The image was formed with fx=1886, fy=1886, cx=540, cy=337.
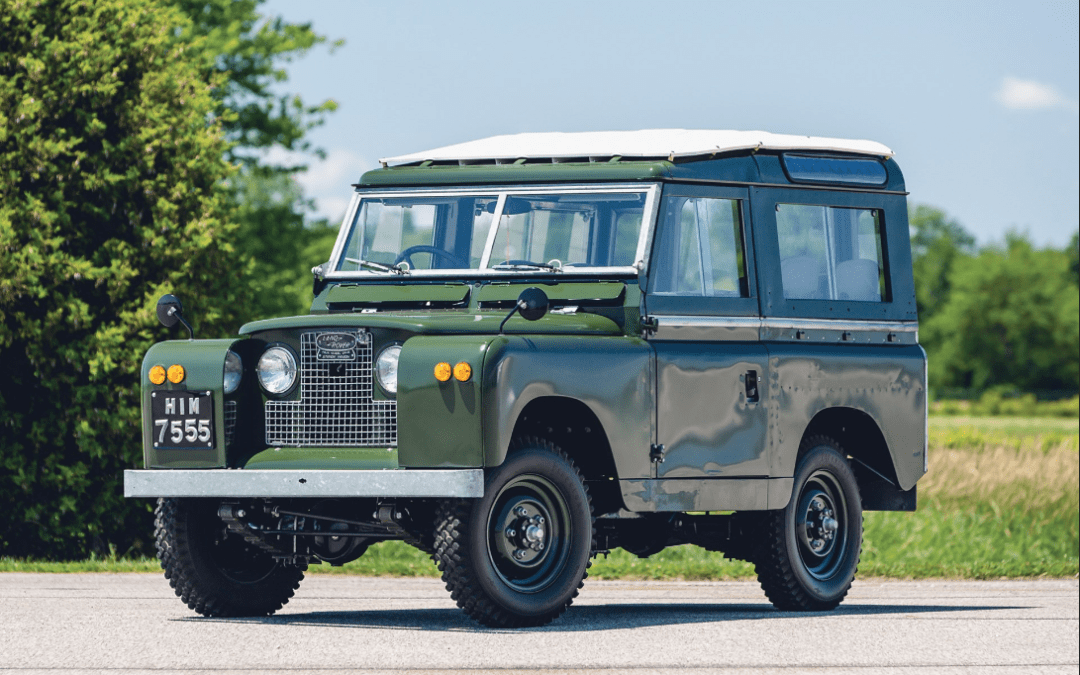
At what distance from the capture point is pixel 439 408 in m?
9.88

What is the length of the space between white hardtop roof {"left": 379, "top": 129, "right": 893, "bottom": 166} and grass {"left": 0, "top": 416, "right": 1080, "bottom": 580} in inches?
190

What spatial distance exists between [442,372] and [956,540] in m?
9.55

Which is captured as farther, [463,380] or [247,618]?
[247,618]

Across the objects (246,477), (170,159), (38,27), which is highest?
(38,27)

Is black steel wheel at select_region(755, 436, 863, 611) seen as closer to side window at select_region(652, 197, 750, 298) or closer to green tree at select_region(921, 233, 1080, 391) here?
side window at select_region(652, 197, 750, 298)

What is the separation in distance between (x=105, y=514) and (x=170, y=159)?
3502mm

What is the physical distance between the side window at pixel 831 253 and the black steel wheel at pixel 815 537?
3.34 ft

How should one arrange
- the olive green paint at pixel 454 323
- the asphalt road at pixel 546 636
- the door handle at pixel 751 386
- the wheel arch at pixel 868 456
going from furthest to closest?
the wheel arch at pixel 868 456, the door handle at pixel 751 386, the olive green paint at pixel 454 323, the asphalt road at pixel 546 636

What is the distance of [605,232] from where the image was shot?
37.6 feet

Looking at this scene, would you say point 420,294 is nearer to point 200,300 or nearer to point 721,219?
point 721,219

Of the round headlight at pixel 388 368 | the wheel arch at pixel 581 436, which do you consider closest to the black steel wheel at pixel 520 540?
the wheel arch at pixel 581 436

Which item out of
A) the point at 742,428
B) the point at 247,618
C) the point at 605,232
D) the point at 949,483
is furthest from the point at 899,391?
the point at 949,483

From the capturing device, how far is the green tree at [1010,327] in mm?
118250

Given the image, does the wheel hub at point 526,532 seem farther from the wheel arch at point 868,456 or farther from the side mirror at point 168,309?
the wheel arch at point 868,456
